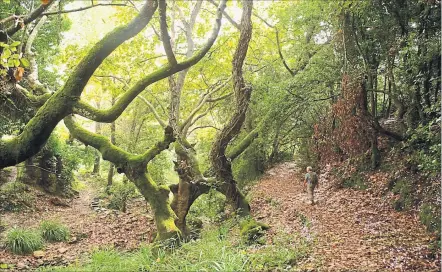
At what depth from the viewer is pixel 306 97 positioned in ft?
35.3

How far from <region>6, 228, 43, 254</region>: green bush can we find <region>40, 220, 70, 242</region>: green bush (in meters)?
0.84

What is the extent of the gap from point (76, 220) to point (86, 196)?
519 centimetres

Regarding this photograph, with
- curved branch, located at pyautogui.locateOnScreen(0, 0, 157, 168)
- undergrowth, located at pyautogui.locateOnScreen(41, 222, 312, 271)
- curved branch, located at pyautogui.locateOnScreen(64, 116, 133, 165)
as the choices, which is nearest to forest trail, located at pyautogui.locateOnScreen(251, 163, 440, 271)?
undergrowth, located at pyautogui.locateOnScreen(41, 222, 312, 271)

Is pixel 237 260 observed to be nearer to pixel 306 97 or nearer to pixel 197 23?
pixel 306 97

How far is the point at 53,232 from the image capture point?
34.0 feet

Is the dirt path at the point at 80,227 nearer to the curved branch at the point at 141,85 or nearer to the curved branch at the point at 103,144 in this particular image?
the curved branch at the point at 103,144

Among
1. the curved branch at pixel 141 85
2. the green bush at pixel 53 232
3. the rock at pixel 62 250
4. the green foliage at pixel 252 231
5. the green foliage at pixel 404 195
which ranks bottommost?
the rock at pixel 62 250

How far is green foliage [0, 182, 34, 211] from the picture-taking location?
12.2 m

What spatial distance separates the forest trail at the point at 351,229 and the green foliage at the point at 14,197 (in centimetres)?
Result: 861

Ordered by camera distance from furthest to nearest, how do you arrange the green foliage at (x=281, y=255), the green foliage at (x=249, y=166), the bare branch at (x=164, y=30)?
the green foliage at (x=249, y=166)
the bare branch at (x=164, y=30)
the green foliage at (x=281, y=255)

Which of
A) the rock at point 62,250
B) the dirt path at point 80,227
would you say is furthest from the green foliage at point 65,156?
the rock at point 62,250

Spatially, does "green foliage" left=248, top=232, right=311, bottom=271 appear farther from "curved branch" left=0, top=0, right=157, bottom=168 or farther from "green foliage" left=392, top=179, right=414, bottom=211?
"curved branch" left=0, top=0, right=157, bottom=168

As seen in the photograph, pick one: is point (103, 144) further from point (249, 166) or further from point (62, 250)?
point (249, 166)

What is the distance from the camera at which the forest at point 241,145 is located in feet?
21.2
